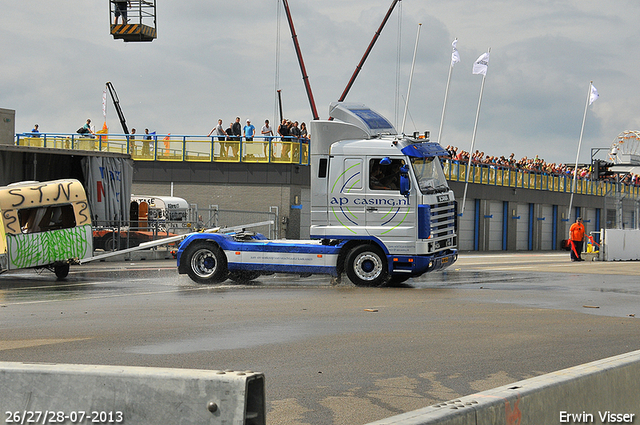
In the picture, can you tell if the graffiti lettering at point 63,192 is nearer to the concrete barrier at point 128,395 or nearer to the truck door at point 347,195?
the truck door at point 347,195

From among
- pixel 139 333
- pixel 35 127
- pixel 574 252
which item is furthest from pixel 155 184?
pixel 139 333

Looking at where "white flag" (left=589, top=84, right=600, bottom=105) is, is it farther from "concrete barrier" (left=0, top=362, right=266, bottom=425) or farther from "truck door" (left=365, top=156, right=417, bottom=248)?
"concrete barrier" (left=0, top=362, right=266, bottom=425)

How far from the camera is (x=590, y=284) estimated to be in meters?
18.0

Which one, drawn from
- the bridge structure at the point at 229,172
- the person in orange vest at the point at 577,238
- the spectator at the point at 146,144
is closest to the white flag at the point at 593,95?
the bridge structure at the point at 229,172

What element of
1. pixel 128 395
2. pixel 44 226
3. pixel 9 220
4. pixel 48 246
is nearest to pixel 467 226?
pixel 48 246

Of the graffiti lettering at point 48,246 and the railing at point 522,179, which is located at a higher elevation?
the railing at point 522,179

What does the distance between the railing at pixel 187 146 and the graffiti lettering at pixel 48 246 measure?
18.7 m

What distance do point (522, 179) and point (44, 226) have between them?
129 feet

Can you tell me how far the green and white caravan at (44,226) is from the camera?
54.3 ft

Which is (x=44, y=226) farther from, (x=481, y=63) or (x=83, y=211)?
(x=481, y=63)

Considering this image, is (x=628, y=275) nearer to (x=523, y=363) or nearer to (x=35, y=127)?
(x=523, y=363)

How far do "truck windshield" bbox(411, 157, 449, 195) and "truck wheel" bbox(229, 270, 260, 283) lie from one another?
13.6 ft

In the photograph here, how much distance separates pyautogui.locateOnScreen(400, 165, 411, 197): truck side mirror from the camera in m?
15.7

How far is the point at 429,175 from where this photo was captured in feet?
54.0
